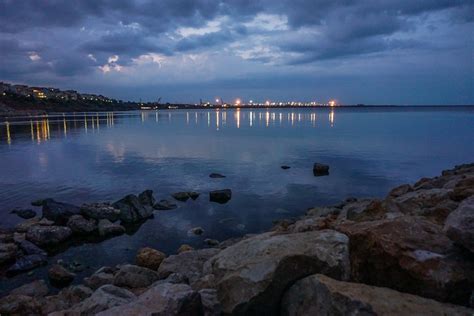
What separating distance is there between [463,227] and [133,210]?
15.6 m

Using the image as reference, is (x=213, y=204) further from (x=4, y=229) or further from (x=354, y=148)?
(x=354, y=148)

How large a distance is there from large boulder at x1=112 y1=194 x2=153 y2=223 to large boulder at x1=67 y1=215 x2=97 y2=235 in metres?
1.55

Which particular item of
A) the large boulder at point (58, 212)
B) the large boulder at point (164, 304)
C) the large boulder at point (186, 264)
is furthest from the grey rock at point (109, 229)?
the large boulder at point (164, 304)

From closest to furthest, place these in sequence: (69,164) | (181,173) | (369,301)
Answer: (369,301) → (181,173) → (69,164)

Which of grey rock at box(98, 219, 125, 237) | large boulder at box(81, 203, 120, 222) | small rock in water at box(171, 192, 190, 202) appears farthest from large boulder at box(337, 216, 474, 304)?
small rock in water at box(171, 192, 190, 202)

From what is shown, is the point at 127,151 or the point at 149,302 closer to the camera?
the point at 149,302

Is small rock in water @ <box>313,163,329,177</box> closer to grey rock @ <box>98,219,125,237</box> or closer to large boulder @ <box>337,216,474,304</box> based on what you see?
grey rock @ <box>98,219,125,237</box>

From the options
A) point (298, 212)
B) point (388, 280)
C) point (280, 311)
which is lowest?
point (298, 212)

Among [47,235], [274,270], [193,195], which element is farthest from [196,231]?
[274,270]

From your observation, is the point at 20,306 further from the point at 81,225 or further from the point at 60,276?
the point at 81,225

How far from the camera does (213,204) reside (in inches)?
801

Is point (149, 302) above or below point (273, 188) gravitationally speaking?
above

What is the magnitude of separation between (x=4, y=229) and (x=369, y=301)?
17616 millimetres

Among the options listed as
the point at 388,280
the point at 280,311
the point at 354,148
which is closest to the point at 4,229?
the point at 280,311
